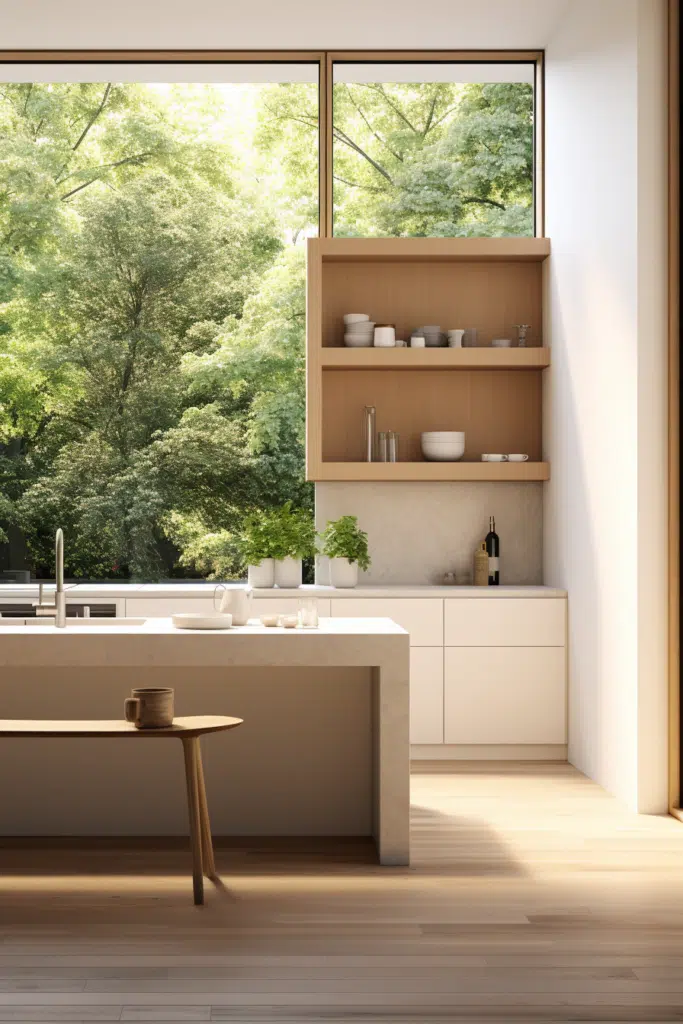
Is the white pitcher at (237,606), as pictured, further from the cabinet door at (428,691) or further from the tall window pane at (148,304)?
the tall window pane at (148,304)

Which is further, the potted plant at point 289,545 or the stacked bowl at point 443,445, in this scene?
the stacked bowl at point 443,445

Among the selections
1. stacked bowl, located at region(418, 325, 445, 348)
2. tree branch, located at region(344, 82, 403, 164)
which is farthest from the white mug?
tree branch, located at region(344, 82, 403, 164)

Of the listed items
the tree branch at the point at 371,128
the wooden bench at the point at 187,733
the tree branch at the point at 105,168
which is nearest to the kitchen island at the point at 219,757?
the wooden bench at the point at 187,733

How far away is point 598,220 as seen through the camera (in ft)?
16.7

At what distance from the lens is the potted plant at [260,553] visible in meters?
5.80

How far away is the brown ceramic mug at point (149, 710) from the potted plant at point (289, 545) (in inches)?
99.8

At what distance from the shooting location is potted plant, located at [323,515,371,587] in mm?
5809

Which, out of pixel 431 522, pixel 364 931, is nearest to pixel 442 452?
pixel 431 522

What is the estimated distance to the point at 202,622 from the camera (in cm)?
384

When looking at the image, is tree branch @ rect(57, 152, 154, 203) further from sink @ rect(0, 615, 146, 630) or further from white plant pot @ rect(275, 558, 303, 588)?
sink @ rect(0, 615, 146, 630)

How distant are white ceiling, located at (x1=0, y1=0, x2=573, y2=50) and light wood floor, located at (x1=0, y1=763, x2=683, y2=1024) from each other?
12.6 feet

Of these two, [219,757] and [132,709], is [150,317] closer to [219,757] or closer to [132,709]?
[219,757]

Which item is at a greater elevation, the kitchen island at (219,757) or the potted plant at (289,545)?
the potted plant at (289,545)

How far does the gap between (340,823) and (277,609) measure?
173 cm
